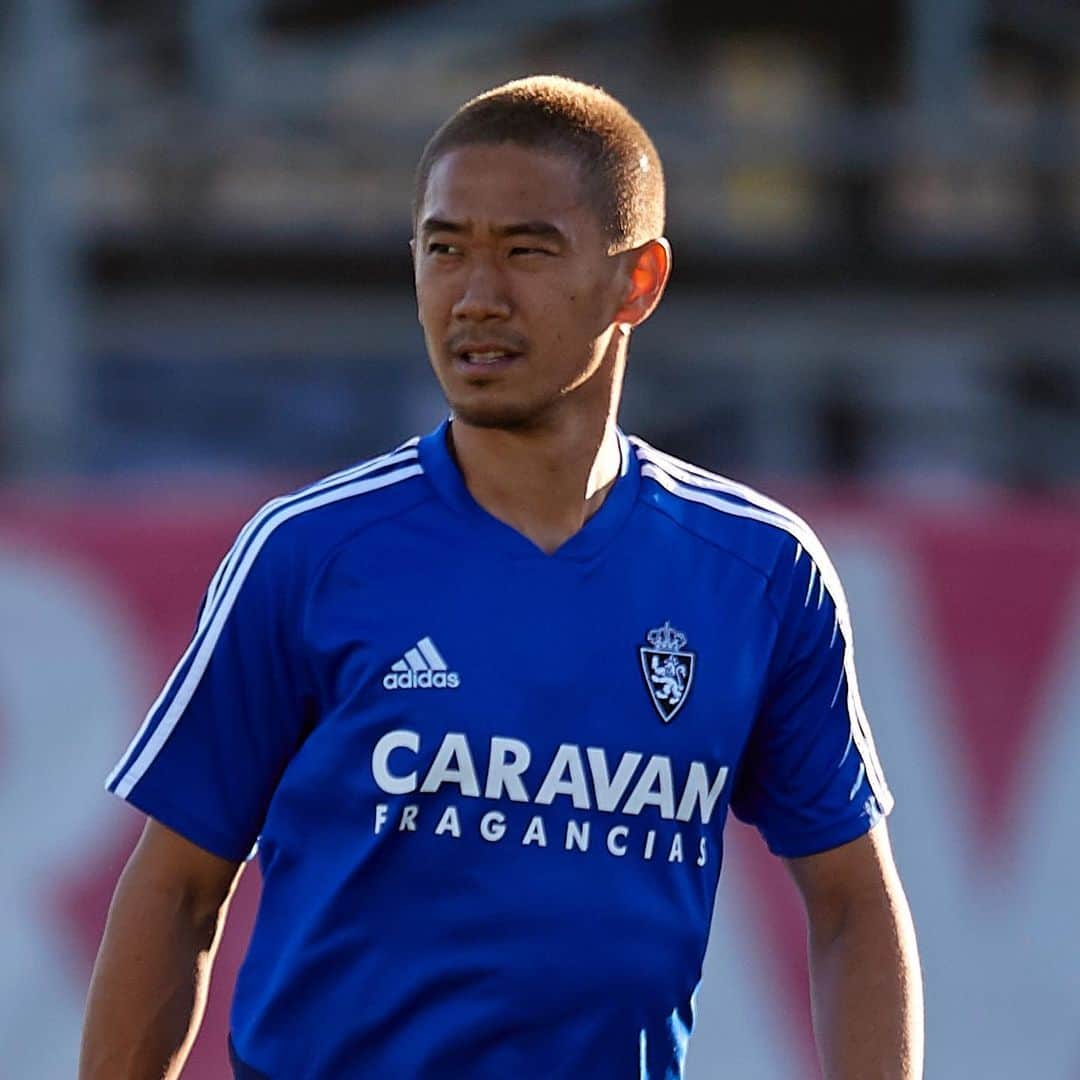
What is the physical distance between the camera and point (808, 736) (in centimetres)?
262

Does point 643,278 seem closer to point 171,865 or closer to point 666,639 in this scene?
point 666,639

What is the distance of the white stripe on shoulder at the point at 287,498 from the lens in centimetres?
249

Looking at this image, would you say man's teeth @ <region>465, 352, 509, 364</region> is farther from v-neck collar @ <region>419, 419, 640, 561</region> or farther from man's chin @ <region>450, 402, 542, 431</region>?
v-neck collar @ <region>419, 419, 640, 561</region>

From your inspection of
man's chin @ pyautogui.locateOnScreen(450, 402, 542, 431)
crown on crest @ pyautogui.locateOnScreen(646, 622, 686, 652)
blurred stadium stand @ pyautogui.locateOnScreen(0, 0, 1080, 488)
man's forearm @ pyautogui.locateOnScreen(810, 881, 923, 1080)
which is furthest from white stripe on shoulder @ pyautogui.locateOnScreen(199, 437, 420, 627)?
blurred stadium stand @ pyautogui.locateOnScreen(0, 0, 1080, 488)

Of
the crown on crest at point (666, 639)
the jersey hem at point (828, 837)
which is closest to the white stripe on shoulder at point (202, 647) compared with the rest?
the crown on crest at point (666, 639)

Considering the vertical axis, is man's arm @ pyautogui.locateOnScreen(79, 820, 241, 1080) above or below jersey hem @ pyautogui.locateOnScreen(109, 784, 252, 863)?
below

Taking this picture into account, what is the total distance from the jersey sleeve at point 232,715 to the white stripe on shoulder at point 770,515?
465 mm

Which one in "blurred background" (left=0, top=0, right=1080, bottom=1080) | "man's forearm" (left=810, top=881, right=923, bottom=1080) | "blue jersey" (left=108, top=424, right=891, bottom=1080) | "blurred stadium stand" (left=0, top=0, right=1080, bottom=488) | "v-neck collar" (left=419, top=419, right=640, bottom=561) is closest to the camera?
"blue jersey" (left=108, top=424, right=891, bottom=1080)

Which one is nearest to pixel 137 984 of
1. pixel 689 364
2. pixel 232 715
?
pixel 232 715

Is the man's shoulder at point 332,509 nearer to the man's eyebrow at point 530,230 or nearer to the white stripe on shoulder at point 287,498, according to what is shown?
the white stripe on shoulder at point 287,498

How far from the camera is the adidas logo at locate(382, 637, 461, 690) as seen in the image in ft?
7.91

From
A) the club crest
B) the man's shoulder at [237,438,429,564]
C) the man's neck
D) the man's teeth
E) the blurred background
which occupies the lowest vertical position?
the club crest

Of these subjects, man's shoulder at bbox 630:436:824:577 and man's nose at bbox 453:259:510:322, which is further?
man's shoulder at bbox 630:436:824:577

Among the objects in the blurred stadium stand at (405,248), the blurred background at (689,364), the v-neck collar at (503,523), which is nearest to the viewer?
the v-neck collar at (503,523)
